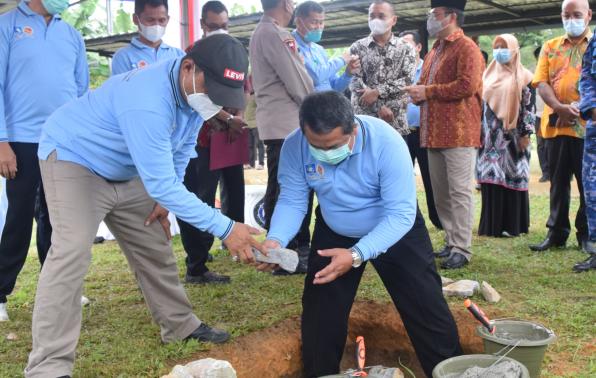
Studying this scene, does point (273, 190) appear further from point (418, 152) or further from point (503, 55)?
point (503, 55)

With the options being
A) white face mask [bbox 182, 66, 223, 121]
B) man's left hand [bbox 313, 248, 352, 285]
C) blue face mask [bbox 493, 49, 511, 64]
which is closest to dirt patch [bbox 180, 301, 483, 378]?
man's left hand [bbox 313, 248, 352, 285]

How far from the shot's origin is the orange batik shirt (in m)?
5.41

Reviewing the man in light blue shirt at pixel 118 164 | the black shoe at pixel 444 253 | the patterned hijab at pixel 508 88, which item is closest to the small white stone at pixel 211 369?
the man in light blue shirt at pixel 118 164

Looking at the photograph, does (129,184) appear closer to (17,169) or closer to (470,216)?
(17,169)

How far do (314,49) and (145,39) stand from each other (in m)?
1.43

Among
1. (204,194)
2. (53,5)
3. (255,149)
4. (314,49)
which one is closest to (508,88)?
(314,49)

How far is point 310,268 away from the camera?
10.9ft

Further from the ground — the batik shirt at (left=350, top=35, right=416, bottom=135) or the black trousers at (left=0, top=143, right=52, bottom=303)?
the batik shirt at (left=350, top=35, right=416, bottom=135)

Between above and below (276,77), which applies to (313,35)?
above

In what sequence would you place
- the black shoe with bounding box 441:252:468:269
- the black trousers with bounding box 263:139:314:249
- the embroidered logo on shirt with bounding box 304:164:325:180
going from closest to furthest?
the embroidered logo on shirt with bounding box 304:164:325:180
the black trousers with bounding box 263:139:314:249
the black shoe with bounding box 441:252:468:269

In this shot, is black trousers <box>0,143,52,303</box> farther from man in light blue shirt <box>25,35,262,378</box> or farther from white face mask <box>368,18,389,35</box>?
white face mask <box>368,18,389,35</box>

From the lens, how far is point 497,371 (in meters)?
2.56

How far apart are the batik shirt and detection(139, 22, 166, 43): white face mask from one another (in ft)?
5.87

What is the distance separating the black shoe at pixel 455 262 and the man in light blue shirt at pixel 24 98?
3.15 metres
